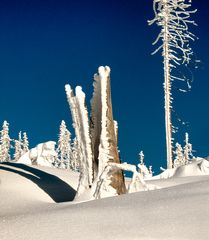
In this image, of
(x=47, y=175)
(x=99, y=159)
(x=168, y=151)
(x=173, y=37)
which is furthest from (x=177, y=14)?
(x=99, y=159)

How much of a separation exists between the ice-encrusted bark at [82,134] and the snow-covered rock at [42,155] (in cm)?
1056

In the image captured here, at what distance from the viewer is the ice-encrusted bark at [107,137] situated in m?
8.85

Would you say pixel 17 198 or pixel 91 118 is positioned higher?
pixel 91 118

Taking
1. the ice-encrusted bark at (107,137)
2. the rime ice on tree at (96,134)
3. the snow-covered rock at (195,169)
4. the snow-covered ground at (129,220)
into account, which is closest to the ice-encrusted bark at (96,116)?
the rime ice on tree at (96,134)

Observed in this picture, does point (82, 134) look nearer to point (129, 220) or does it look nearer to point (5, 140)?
point (129, 220)

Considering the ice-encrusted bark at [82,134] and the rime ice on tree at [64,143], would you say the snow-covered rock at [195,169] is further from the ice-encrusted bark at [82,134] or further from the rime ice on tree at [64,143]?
the rime ice on tree at [64,143]

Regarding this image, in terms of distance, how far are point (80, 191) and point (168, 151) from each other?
1170 centimetres

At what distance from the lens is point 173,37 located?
71.7ft

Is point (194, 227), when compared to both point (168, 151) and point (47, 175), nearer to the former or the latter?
point (47, 175)

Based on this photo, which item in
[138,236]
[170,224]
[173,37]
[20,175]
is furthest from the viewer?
[173,37]

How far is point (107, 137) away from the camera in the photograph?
9.08 meters

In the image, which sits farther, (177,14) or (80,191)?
(177,14)

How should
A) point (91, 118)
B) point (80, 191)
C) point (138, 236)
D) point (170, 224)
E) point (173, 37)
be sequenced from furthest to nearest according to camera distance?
point (173, 37)
point (91, 118)
point (80, 191)
point (170, 224)
point (138, 236)

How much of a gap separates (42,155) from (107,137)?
11.3 meters
